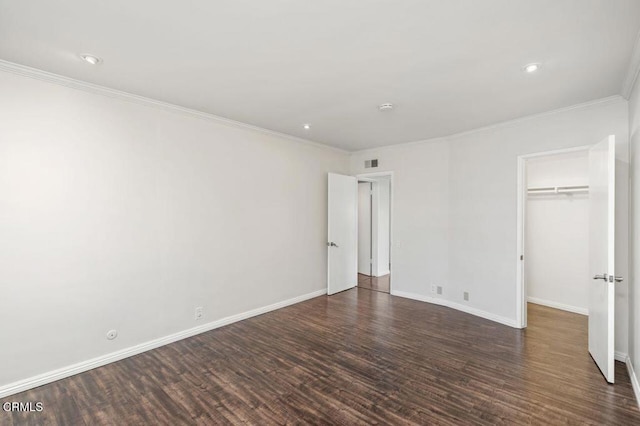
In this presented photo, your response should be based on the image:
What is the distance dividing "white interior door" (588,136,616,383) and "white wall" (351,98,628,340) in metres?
0.31

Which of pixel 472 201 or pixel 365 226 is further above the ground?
pixel 472 201

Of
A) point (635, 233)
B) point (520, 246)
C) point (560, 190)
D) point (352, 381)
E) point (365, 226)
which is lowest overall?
point (352, 381)

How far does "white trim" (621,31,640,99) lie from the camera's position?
2.20m

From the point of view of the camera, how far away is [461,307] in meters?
4.56

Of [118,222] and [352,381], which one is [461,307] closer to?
[352,381]

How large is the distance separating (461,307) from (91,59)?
528 cm

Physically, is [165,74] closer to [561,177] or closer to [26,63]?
[26,63]

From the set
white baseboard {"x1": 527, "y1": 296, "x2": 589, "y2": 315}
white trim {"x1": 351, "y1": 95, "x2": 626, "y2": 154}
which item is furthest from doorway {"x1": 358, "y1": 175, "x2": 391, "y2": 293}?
white baseboard {"x1": 527, "y1": 296, "x2": 589, "y2": 315}

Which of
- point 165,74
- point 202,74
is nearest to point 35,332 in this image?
point 165,74

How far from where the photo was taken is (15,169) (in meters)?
2.50

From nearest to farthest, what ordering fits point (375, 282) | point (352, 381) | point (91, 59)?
point (91, 59) < point (352, 381) < point (375, 282)

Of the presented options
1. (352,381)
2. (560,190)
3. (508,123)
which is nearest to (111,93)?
(352,381)

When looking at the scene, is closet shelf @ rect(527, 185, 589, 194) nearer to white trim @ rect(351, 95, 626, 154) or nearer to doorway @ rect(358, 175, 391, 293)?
white trim @ rect(351, 95, 626, 154)

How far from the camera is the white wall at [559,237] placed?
4.45m
